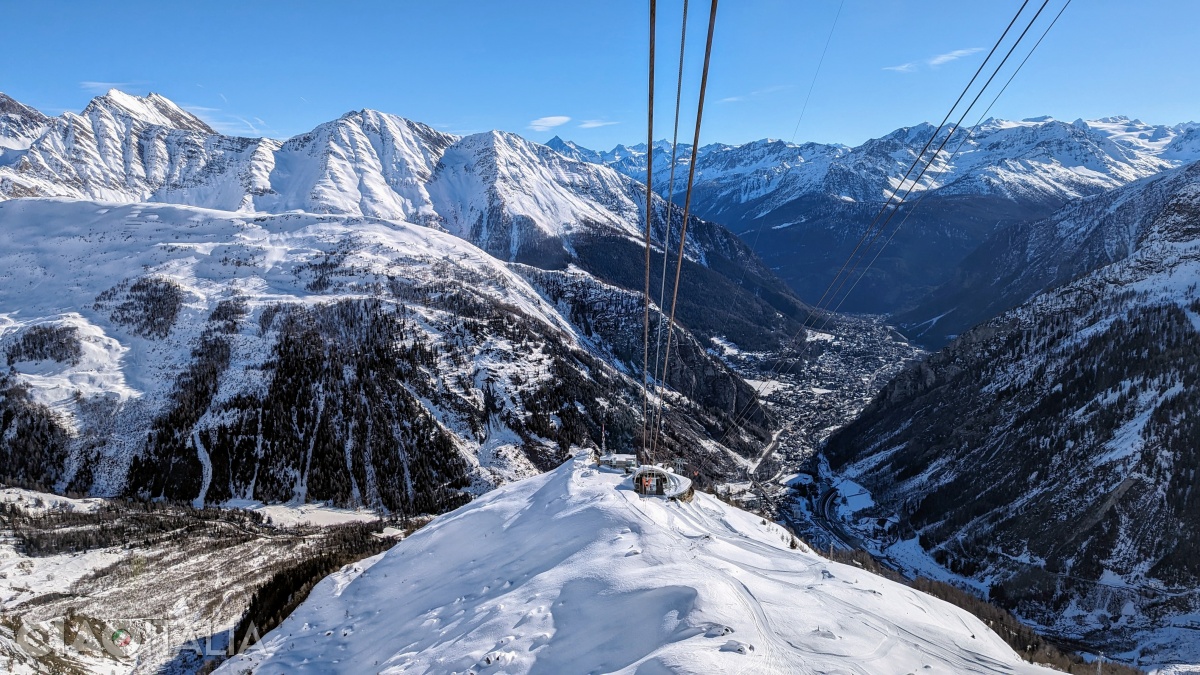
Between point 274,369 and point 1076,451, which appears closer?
point 1076,451

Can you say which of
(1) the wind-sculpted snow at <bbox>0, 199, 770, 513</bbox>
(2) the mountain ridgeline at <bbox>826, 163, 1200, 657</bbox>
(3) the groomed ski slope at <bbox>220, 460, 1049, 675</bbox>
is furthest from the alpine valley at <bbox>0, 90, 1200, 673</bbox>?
(1) the wind-sculpted snow at <bbox>0, 199, 770, 513</bbox>

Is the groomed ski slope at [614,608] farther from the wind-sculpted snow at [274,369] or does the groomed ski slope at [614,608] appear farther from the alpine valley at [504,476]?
the wind-sculpted snow at [274,369]

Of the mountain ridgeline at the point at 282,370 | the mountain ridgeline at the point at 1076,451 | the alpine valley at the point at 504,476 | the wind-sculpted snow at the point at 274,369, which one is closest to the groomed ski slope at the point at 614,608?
the alpine valley at the point at 504,476

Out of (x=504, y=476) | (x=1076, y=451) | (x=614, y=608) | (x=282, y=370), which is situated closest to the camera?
(x=614, y=608)

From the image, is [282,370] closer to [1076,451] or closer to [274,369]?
[274,369]

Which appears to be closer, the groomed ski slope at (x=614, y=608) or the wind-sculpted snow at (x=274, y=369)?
the groomed ski slope at (x=614, y=608)

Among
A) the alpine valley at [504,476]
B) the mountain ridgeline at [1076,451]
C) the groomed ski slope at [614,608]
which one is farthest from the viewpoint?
the mountain ridgeline at [1076,451]

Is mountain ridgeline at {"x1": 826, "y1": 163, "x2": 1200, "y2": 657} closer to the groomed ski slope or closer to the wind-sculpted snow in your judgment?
the wind-sculpted snow

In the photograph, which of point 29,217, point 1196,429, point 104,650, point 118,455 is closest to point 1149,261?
point 1196,429

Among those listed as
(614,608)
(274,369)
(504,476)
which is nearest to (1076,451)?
(504,476)
